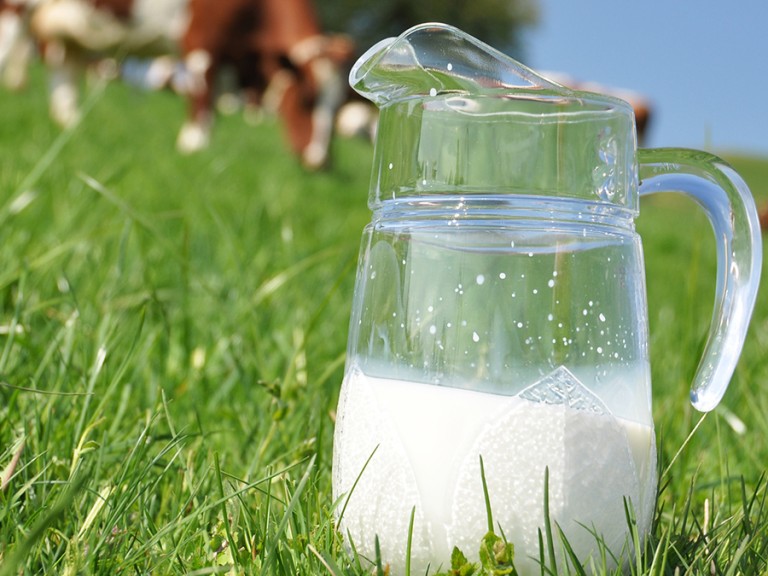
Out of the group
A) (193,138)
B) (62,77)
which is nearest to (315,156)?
(193,138)

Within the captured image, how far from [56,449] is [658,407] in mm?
848

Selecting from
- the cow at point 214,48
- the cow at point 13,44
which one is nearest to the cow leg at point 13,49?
the cow at point 13,44

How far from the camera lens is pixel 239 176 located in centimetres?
354

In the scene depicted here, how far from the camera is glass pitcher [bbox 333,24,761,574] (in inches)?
24.5

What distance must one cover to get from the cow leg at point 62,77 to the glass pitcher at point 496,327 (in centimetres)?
501

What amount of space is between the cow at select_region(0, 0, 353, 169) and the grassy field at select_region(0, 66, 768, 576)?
3.05 meters

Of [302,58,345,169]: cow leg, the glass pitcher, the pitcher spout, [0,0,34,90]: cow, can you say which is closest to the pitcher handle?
the glass pitcher

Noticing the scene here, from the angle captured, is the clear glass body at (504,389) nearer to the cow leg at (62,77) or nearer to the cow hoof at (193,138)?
the cow hoof at (193,138)

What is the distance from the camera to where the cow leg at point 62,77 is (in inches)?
216

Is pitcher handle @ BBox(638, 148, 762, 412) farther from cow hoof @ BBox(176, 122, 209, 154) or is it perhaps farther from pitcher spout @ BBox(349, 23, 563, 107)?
cow hoof @ BBox(176, 122, 209, 154)

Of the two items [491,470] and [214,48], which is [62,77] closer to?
[214,48]

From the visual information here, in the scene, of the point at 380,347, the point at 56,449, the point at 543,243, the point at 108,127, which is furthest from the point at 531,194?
the point at 108,127

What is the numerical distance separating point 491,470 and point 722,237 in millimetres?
285

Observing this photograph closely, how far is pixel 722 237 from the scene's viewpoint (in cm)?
73
